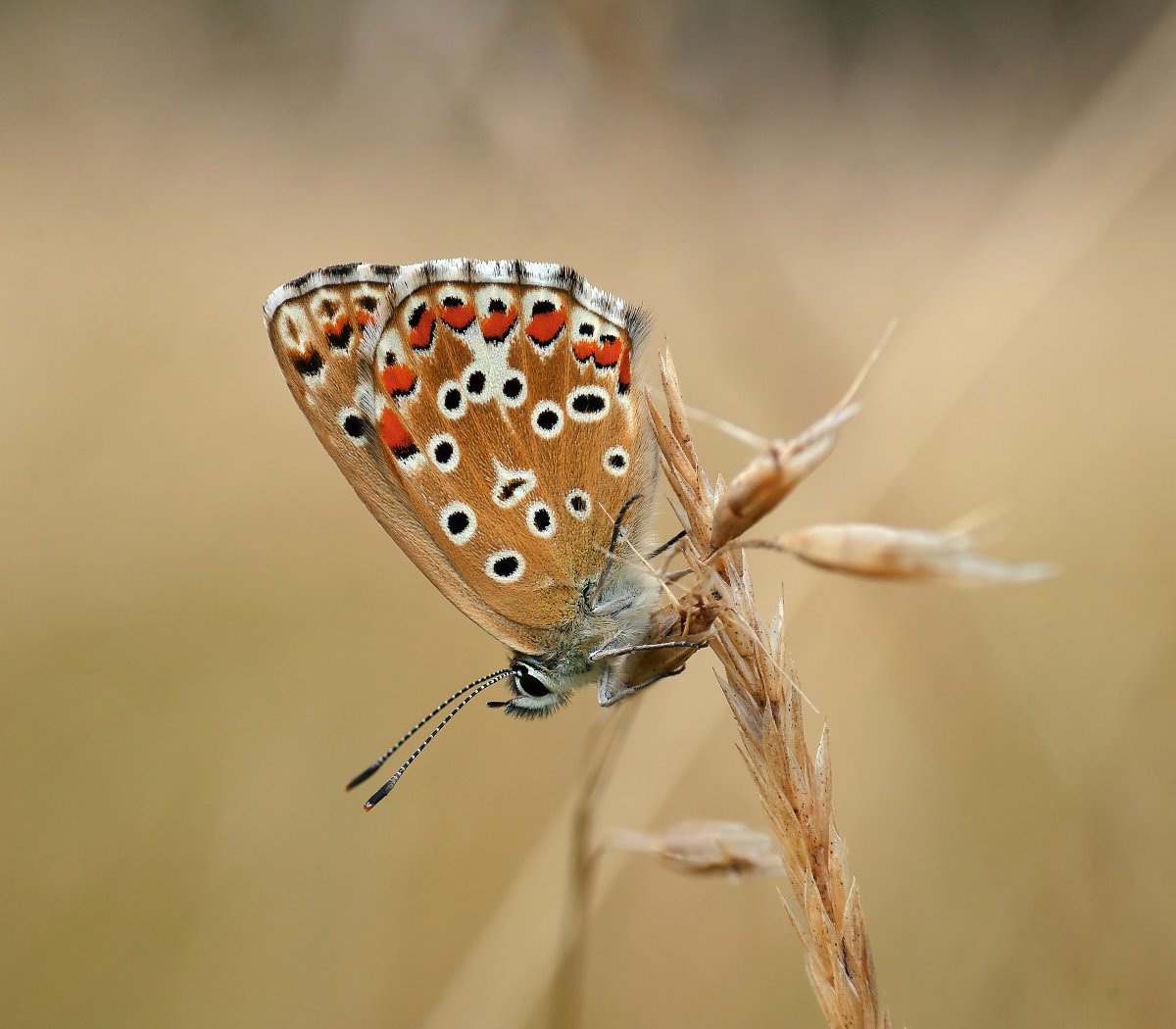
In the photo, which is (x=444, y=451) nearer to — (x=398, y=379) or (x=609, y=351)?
(x=398, y=379)

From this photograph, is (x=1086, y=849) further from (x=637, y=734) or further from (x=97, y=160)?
(x=97, y=160)

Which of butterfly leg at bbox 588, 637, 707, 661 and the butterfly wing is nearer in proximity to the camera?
butterfly leg at bbox 588, 637, 707, 661

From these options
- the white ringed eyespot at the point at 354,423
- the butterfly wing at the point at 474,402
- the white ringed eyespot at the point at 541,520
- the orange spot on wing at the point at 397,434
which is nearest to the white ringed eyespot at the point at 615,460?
the butterfly wing at the point at 474,402

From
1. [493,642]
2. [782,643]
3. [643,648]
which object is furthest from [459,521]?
[493,642]

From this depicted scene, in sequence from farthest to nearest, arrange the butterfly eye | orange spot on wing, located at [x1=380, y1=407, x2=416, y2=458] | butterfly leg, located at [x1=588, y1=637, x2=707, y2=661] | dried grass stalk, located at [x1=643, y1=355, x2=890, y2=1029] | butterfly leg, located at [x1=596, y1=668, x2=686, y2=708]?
the butterfly eye < orange spot on wing, located at [x1=380, y1=407, x2=416, y2=458] < butterfly leg, located at [x1=596, y1=668, x2=686, y2=708] < butterfly leg, located at [x1=588, y1=637, x2=707, y2=661] < dried grass stalk, located at [x1=643, y1=355, x2=890, y2=1029]

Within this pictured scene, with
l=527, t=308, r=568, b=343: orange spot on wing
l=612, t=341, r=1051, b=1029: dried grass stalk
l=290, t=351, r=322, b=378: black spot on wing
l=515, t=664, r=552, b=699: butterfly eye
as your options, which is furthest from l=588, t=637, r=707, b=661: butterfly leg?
l=290, t=351, r=322, b=378: black spot on wing

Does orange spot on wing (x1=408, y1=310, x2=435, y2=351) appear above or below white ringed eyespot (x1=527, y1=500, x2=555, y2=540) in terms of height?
above

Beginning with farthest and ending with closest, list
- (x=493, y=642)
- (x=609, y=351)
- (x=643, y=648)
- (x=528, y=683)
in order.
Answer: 1. (x=493, y=642)
2. (x=528, y=683)
3. (x=609, y=351)
4. (x=643, y=648)

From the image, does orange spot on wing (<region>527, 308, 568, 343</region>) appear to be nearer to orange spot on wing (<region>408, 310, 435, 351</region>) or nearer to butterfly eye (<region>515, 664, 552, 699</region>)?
orange spot on wing (<region>408, 310, 435, 351</region>)
